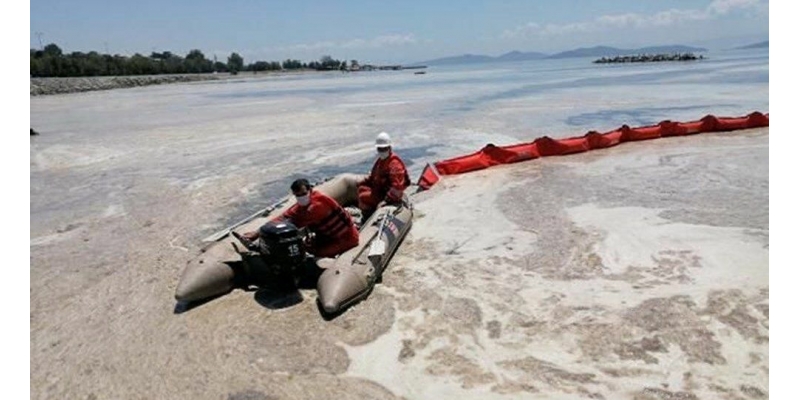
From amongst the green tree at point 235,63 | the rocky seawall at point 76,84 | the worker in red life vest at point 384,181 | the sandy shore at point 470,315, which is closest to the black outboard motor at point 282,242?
the sandy shore at point 470,315

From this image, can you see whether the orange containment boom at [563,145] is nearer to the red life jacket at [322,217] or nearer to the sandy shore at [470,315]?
the sandy shore at [470,315]

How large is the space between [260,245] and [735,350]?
342 centimetres

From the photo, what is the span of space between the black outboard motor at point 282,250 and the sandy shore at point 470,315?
9.8 inches

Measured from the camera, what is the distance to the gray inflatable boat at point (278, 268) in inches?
181

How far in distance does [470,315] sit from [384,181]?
8.46 ft

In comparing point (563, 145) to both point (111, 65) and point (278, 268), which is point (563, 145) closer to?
point (278, 268)

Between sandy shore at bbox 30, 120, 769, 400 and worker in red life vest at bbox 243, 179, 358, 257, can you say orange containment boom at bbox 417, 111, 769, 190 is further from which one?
worker in red life vest at bbox 243, 179, 358, 257

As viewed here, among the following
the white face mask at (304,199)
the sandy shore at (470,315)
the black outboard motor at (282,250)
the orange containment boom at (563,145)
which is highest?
the orange containment boom at (563,145)

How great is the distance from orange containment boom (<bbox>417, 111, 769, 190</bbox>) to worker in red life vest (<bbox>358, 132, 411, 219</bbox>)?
178cm

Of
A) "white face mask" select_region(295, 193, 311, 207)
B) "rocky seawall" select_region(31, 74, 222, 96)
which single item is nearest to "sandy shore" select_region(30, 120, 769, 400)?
"white face mask" select_region(295, 193, 311, 207)

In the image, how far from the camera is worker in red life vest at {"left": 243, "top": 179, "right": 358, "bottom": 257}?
491 centimetres

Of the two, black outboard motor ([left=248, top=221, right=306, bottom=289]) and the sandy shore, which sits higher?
black outboard motor ([left=248, top=221, right=306, bottom=289])

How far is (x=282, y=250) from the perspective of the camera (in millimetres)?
4547

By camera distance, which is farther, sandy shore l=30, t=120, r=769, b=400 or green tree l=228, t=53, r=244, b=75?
green tree l=228, t=53, r=244, b=75
